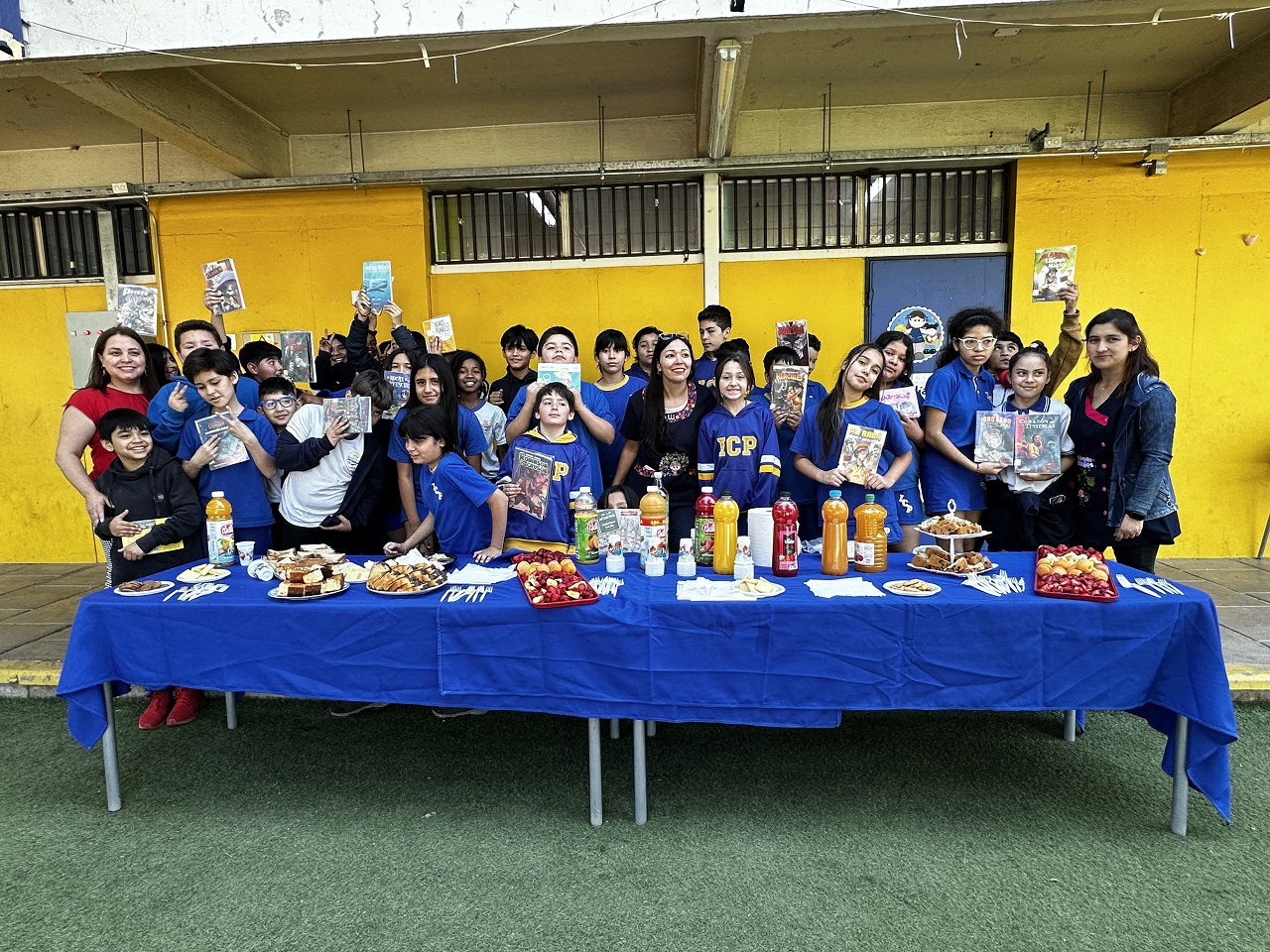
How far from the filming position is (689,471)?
365 centimetres

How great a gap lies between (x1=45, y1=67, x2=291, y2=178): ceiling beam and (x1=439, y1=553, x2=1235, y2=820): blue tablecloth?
443 centimetres

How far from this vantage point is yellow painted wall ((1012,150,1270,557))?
5.89 metres

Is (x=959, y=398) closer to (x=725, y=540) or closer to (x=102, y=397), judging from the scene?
(x=725, y=540)

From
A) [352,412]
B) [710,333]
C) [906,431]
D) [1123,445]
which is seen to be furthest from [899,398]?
[352,412]

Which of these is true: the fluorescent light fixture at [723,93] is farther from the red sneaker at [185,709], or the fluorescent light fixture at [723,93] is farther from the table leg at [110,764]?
the red sneaker at [185,709]

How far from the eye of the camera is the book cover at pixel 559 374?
10.9ft

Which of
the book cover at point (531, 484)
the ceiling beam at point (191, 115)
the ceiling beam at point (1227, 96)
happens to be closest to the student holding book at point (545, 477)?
the book cover at point (531, 484)

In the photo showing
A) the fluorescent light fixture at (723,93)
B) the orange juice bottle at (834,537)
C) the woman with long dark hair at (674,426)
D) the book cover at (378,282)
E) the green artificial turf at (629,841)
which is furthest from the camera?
the book cover at (378,282)

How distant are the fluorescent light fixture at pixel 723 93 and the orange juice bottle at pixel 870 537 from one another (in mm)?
2874

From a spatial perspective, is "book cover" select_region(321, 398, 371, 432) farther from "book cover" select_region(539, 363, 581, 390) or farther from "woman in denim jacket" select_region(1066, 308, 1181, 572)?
"woman in denim jacket" select_region(1066, 308, 1181, 572)

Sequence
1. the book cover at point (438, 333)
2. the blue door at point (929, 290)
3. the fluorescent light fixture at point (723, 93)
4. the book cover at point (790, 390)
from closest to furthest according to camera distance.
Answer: the book cover at point (790, 390), the fluorescent light fixture at point (723, 93), the book cover at point (438, 333), the blue door at point (929, 290)

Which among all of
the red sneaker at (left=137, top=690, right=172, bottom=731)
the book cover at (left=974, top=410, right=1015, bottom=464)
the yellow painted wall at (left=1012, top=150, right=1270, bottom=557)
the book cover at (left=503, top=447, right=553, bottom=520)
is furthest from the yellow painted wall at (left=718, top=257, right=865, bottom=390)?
the red sneaker at (left=137, top=690, right=172, bottom=731)

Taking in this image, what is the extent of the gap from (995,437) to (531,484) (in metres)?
2.28

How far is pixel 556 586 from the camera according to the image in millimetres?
2525
